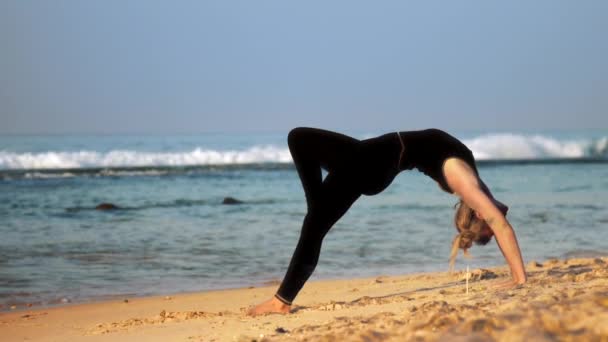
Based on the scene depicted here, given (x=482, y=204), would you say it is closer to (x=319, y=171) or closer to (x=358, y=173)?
(x=358, y=173)

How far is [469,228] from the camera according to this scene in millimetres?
5078

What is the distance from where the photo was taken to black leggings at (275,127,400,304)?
15.6ft

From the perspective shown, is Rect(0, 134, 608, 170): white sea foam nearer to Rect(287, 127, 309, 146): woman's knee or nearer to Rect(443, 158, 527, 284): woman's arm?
Rect(287, 127, 309, 146): woman's knee

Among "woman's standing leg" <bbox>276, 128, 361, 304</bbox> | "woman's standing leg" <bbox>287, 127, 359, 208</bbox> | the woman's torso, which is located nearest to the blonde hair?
the woman's torso

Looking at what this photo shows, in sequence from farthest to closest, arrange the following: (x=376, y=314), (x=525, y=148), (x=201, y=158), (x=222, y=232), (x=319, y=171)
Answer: (x=525, y=148)
(x=201, y=158)
(x=222, y=232)
(x=319, y=171)
(x=376, y=314)

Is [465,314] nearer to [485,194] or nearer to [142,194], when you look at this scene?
[485,194]

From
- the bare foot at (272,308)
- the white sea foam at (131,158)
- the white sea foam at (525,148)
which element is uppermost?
the white sea foam at (131,158)

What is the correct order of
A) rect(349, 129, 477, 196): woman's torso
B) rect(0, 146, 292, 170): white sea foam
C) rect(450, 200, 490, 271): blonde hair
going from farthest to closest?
1. rect(0, 146, 292, 170): white sea foam
2. rect(450, 200, 490, 271): blonde hair
3. rect(349, 129, 477, 196): woman's torso

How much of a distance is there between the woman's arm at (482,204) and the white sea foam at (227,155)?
26182 millimetres

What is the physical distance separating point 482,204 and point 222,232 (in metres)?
6.00

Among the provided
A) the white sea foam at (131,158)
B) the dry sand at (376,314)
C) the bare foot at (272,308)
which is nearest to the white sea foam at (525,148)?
the white sea foam at (131,158)

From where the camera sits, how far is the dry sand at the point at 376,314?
10.8ft

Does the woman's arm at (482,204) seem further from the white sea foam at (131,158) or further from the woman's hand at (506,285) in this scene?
the white sea foam at (131,158)

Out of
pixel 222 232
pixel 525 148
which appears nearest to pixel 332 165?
pixel 222 232
